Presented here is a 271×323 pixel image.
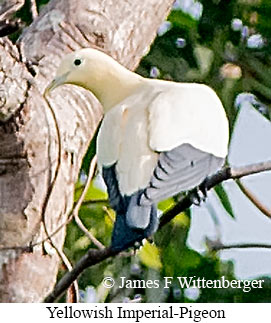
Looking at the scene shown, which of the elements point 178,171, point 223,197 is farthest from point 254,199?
point 178,171

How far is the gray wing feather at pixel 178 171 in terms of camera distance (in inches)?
49.0

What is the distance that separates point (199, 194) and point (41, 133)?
0.21m

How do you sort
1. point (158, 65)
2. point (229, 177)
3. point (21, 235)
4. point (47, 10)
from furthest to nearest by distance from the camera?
point (158, 65)
point (47, 10)
point (21, 235)
point (229, 177)

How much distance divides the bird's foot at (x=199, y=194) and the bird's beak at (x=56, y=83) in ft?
0.64

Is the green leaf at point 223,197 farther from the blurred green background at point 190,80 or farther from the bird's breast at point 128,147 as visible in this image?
the bird's breast at point 128,147

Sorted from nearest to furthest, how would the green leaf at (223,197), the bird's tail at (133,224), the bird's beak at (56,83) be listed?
1. the bird's tail at (133,224)
2. the bird's beak at (56,83)
3. the green leaf at (223,197)

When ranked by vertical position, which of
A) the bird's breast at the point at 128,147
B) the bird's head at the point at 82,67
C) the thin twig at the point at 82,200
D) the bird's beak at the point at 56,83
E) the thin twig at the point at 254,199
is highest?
the bird's head at the point at 82,67

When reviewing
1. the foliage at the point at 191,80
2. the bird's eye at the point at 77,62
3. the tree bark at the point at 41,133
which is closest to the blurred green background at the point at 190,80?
the foliage at the point at 191,80

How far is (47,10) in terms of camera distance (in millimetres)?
1507

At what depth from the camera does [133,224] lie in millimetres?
1229

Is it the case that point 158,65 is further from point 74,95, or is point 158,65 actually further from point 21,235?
point 21,235
